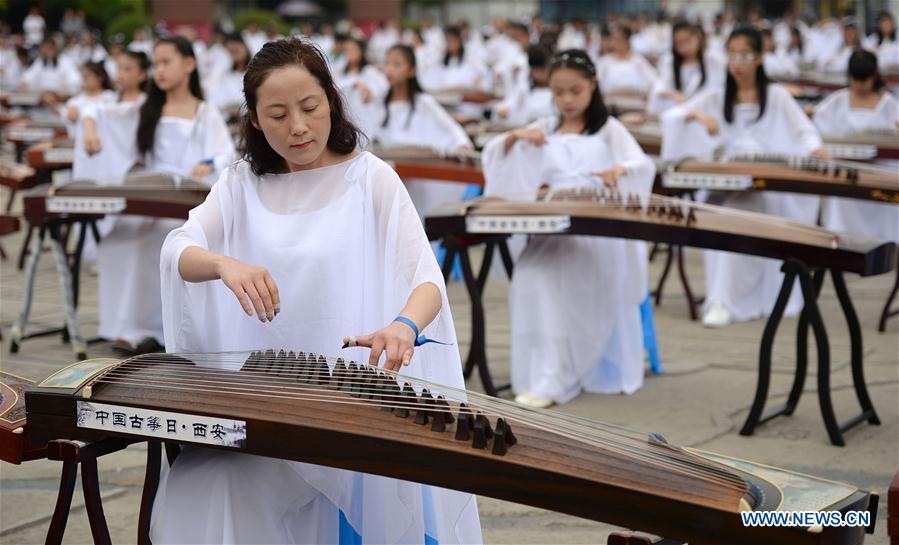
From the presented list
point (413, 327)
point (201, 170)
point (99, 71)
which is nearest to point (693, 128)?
point (201, 170)

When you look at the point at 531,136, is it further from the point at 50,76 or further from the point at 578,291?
the point at 50,76

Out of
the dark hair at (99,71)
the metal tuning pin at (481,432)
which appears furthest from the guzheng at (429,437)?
the dark hair at (99,71)

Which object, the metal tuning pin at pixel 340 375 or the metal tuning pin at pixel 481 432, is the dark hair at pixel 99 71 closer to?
the metal tuning pin at pixel 340 375

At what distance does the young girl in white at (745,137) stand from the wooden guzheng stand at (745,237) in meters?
1.73

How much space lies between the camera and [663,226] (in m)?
4.23

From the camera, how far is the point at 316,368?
2299 millimetres

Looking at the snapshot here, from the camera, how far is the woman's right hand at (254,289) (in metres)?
2.25

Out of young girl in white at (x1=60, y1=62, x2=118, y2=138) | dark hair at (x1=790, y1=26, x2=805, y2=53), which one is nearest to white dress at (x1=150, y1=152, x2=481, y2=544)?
young girl in white at (x1=60, y1=62, x2=118, y2=138)

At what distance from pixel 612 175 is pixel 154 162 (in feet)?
7.53

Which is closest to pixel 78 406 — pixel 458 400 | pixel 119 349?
pixel 458 400

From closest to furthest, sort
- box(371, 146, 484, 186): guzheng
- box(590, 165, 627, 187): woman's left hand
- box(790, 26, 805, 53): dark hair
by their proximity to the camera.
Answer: box(590, 165, 627, 187): woman's left hand → box(371, 146, 484, 186): guzheng → box(790, 26, 805, 53): dark hair

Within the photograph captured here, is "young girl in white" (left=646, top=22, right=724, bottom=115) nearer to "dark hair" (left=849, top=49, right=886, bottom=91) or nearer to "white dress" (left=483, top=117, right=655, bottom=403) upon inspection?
"dark hair" (left=849, top=49, right=886, bottom=91)

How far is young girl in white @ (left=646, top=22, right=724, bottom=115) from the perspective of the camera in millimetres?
9406

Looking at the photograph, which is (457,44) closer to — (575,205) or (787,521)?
(575,205)
